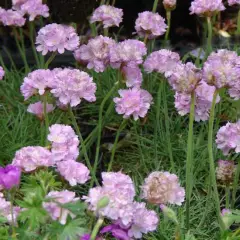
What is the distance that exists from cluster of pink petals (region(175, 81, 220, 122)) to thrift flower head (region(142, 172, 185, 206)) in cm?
21

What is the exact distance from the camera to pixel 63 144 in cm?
144

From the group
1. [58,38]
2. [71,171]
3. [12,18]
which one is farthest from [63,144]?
[12,18]

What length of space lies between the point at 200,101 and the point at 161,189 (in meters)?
0.30

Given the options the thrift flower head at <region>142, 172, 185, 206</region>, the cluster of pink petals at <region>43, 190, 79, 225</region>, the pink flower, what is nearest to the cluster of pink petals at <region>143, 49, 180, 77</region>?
the pink flower

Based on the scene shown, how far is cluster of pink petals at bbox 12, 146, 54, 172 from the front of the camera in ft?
4.50

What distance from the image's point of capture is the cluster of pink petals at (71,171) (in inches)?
54.6

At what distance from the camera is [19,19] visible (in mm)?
2312

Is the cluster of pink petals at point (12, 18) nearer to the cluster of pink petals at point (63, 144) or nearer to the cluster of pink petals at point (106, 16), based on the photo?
the cluster of pink petals at point (106, 16)

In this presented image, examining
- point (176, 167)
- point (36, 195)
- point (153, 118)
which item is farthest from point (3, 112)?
point (36, 195)

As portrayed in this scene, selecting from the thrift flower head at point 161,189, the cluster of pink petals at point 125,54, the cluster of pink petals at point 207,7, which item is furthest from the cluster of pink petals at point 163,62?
the thrift flower head at point 161,189

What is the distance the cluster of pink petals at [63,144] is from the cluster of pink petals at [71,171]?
2 centimetres

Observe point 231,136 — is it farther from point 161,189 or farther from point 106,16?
point 106,16

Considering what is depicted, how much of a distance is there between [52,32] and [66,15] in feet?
3.53

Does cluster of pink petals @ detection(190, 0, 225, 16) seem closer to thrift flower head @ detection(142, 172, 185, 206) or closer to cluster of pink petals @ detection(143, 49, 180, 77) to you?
cluster of pink petals @ detection(143, 49, 180, 77)
